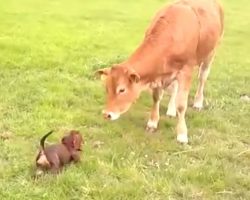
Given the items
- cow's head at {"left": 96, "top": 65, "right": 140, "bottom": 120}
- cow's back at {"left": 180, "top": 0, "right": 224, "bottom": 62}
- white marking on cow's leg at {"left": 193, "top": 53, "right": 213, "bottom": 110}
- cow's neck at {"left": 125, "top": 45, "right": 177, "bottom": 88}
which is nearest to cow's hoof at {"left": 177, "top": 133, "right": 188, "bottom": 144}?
cow's neck at {"left": 125, "top": 45, "right": 177, "bottom": 88}

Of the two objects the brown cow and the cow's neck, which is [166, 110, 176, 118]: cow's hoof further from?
the cow's neck

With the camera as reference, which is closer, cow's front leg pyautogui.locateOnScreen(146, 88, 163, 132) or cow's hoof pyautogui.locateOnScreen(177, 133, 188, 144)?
cow's hoof pyautogui.locateOnScreen(177, 133, 188, 144)

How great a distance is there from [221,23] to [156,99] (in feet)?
5.98

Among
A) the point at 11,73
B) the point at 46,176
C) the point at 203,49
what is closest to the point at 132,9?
the point at 11,73

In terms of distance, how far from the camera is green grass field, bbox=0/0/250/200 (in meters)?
6.19

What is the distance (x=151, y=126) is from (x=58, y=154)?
2254 mm

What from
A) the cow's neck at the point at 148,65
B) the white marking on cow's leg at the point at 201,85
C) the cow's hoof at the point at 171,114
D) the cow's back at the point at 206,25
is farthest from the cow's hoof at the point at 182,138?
the white marking on cow's leg at the point at 201,85

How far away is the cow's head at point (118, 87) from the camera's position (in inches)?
286

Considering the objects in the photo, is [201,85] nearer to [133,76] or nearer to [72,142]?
[133,76]

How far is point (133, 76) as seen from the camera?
734cm

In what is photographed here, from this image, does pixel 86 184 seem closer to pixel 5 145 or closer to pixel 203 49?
pixel 5 145

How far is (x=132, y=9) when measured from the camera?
1962 centimetres

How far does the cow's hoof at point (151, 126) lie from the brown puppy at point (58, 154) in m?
1.78

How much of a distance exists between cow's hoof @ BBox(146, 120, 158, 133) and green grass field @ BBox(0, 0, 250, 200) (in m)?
0.09
